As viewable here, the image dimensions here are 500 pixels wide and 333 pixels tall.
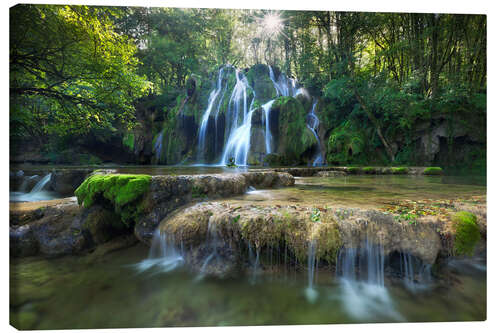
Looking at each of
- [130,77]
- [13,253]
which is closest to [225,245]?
[13,253]

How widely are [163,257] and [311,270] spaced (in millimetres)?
1708

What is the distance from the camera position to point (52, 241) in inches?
109

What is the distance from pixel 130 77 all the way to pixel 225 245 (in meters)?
3.97

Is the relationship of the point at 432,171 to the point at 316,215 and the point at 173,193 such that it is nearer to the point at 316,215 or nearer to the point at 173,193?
the point at 316,215

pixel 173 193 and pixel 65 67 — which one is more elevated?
pixel 65 67

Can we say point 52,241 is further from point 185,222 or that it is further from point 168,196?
point 185,222

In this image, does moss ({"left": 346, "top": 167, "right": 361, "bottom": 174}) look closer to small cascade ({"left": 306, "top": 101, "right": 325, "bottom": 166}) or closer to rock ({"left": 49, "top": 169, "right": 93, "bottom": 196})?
small cascade ({"left": 306, "top": 101, "right": 325, "bottom": 166})

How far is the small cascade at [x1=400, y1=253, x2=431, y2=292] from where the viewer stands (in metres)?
1.79

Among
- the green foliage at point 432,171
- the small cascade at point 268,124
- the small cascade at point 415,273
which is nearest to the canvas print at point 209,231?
→ the small cascade at point 415,273

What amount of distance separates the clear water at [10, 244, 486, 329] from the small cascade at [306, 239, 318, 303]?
0.09ft

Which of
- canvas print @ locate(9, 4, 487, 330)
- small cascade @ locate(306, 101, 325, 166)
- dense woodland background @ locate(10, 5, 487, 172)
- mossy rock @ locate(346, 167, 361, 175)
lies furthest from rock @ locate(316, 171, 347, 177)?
small cascade @ locate(306, 101, 325, 166)

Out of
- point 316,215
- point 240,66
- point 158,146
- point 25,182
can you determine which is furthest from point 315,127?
point 25,182

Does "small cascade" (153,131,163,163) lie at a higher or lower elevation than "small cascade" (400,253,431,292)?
higher

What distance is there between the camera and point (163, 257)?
2391 mm
